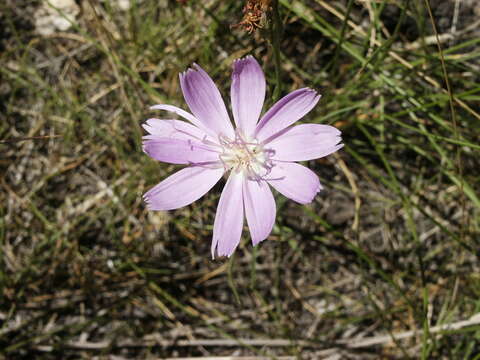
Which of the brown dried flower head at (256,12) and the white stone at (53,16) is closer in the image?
the brown dried flower head at (256,12)

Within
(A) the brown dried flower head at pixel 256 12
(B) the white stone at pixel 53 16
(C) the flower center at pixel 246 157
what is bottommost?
(C) the flower center at pixel 246 157

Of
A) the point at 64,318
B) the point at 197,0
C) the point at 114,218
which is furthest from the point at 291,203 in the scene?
the point at 64,318

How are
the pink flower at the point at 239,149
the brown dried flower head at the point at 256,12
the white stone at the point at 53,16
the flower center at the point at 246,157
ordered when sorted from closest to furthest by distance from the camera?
the brown dried flower head at the point at 256,12 → the pink flower at the point at 239,149 → the flower center at the point at 246,157 → the white stone at the point at 53,16

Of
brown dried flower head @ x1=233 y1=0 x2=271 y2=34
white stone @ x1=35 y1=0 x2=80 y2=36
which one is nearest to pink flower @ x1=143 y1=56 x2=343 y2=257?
brown dried flower head @ x1=233 y1=0 x2=271 y2=34

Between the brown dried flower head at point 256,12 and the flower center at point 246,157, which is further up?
the brown dried flower head at point 256,12

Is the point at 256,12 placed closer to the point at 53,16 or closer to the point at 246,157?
the point at 246,157

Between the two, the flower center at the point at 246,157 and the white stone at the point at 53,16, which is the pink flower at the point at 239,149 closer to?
the flower center at the point at 246,157

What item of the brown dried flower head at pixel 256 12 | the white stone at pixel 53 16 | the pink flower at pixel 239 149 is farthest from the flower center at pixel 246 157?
the white stone at pixel 53 16

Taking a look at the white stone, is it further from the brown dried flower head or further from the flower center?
the brown dried flower head

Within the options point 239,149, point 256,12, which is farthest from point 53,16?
point 256,12
